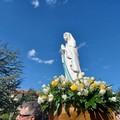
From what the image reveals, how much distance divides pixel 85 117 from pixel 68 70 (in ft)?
28.7

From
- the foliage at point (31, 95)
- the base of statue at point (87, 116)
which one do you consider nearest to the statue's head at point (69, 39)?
the base of statue at point (87, 116)

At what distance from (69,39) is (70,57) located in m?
1.15

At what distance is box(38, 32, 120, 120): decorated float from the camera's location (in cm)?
267

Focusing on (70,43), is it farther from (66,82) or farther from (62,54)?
(66,82)

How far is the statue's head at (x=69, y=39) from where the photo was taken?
1248 centimetres

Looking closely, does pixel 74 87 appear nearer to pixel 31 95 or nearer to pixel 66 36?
pixel 66 36

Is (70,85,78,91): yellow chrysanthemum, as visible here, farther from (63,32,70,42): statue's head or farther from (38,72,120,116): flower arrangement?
(63,32,70,42): statue's head

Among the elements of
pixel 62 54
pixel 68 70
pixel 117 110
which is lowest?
pixel 117 110

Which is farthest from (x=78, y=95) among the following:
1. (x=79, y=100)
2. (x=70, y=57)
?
(x=70, y=57)

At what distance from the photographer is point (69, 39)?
12.6 metres

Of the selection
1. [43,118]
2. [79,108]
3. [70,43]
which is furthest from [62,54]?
[79,108]

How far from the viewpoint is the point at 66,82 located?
3.02 m

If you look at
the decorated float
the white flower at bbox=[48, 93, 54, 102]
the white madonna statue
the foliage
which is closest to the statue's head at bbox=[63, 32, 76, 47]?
the white madonna statue

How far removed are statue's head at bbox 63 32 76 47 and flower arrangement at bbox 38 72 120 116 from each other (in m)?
9.34
